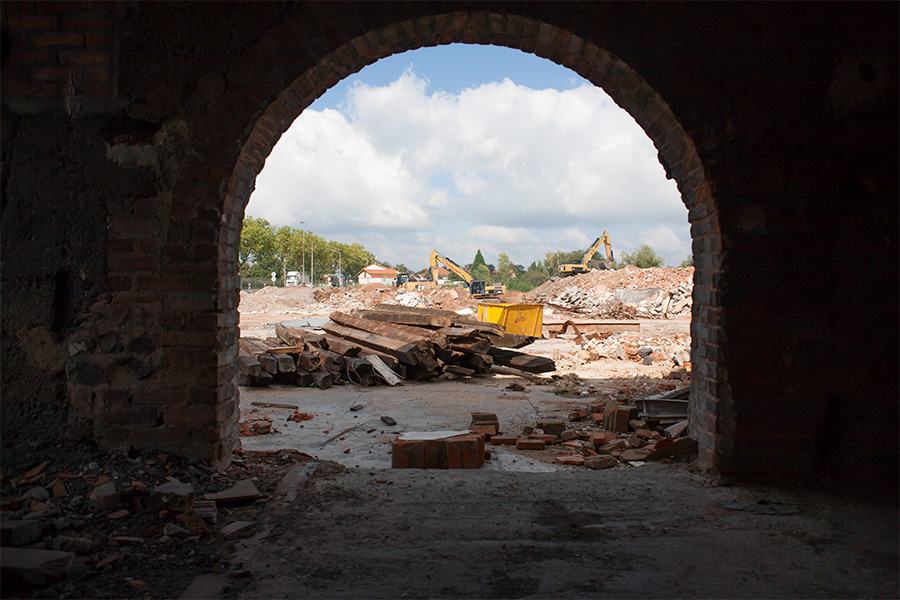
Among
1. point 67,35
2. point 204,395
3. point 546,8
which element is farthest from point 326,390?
point 546,8

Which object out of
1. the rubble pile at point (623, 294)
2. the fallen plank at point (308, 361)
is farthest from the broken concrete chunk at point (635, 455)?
the rubble pile at point (623, 294)

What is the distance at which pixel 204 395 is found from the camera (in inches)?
148

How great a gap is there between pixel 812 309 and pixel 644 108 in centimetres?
180

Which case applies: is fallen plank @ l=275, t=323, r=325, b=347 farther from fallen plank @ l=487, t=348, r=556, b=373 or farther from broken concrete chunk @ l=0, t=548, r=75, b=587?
broken concrete chunk @ l=0, t=548, r=75, b=587

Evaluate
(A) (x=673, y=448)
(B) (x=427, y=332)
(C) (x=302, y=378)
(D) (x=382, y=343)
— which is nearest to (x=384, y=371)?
(D) (x=382, y=343)

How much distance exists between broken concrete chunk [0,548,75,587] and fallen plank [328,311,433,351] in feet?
24.0

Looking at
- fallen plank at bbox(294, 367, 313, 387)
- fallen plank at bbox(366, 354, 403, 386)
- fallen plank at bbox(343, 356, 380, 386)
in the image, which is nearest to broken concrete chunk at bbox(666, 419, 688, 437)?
fallen plank at bbox(366, 354, 403, 386)

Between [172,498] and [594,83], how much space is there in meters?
4.00

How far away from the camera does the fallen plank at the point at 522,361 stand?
35.2 feet

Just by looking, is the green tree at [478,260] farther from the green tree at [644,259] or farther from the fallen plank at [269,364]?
the fallen plank at [269,364]

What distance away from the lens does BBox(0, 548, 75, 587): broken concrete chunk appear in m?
2.34

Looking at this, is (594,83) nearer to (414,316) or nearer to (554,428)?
(554,428)

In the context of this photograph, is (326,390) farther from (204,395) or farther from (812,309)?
(812,309)

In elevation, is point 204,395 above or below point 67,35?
below
